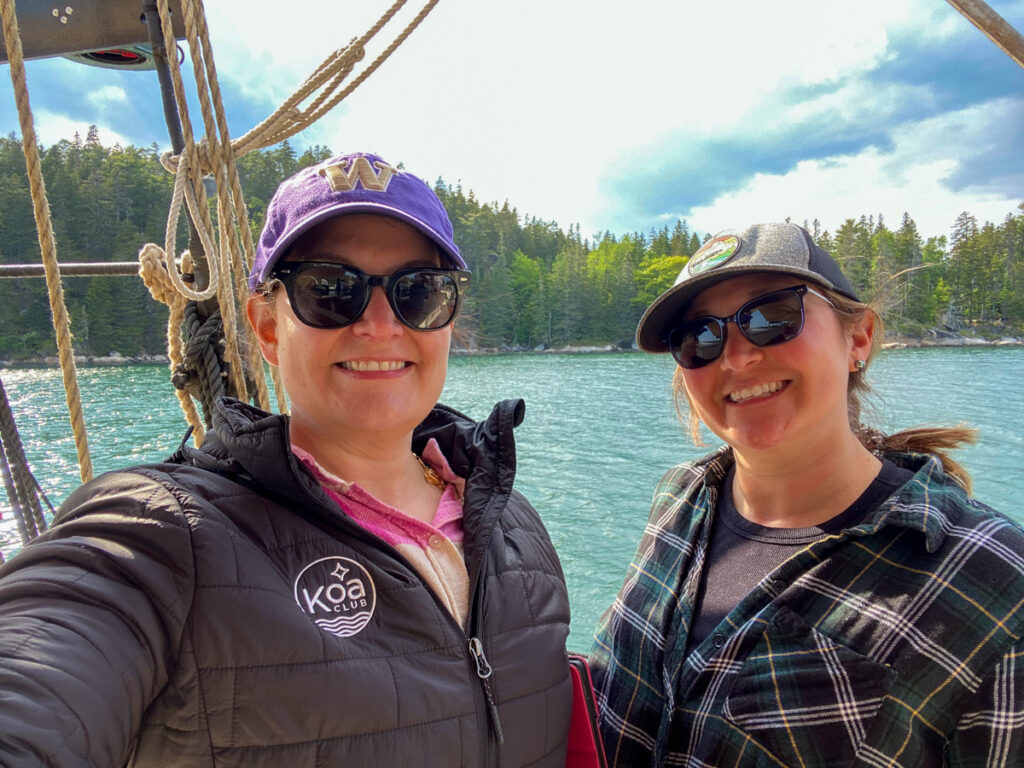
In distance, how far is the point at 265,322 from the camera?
1132 mm

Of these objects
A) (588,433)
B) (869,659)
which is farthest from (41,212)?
(588,433)

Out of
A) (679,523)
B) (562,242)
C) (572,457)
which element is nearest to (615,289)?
(562,242)

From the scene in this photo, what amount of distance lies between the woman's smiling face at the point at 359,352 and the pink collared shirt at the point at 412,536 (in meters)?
0.09

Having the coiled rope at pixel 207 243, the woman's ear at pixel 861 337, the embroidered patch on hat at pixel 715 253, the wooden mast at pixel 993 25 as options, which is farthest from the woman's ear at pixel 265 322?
the wooden mast at pixel 993 25

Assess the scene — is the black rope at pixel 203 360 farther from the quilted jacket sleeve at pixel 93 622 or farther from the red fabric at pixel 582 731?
the red fabric at pixel 582 731

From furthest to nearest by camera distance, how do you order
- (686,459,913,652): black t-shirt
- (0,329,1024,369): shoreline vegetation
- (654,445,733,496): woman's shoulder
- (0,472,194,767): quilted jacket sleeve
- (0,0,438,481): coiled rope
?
1. (0,329,1024,369): shoreline vegetation
2. (654,445,733,496): woman's shoulder
3. (0,0,438,481): coiled rope
4. (686,459,913,652): black t-shirt
5. (0,472,194,767): quilted jacket sleeve

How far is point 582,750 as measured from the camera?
1.09 metres

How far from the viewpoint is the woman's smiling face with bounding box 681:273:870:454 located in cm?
125

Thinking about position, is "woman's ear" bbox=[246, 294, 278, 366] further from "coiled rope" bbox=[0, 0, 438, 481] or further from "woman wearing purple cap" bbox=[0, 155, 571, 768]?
"coiled rope" bbox=[0, 0, 438, 481]

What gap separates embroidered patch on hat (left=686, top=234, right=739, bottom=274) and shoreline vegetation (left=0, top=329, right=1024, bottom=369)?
2808 centimetres

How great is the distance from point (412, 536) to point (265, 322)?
48 centimetres

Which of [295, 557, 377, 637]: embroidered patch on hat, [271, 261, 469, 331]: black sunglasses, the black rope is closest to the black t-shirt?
[295, 557, 377, 637]: embroidered patch on hat

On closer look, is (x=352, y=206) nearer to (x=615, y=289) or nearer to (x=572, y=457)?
(x=572, y=457)

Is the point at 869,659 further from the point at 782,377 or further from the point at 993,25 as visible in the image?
the point at 993,25
